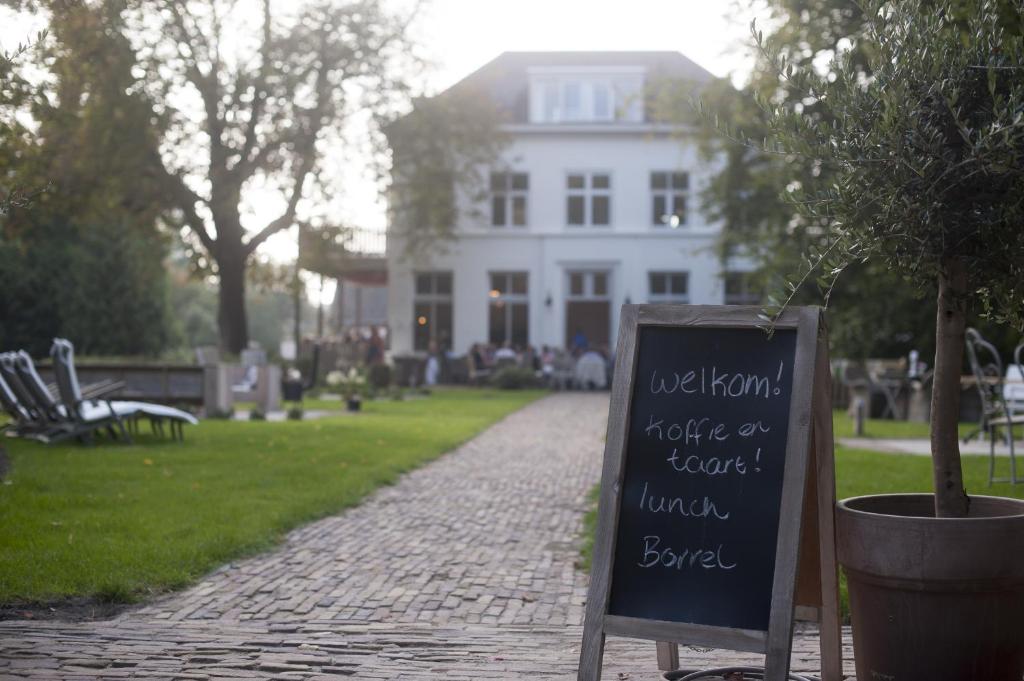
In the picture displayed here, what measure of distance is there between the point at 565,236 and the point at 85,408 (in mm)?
23540

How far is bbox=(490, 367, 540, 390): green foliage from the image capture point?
31.6m

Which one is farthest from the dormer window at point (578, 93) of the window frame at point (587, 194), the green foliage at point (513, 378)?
the green foliage at point (513, 378)

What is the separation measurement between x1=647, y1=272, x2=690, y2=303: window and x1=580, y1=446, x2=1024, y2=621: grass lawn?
74.7ft

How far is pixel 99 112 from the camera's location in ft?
71.1

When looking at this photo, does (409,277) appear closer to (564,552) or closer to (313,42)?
(313,42)

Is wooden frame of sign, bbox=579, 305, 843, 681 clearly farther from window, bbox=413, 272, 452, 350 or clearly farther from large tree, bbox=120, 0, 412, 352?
window, bbox=413, 272, 452, 350

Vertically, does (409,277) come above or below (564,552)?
above

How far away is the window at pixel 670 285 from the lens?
34969 mm

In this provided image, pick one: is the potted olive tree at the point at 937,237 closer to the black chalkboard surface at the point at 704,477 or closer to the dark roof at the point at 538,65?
the black chalkboard surface at the point at 704,477

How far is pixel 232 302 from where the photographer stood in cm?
2723

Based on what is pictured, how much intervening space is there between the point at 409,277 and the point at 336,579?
30063mm

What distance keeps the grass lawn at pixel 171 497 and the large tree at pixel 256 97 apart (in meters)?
10.4

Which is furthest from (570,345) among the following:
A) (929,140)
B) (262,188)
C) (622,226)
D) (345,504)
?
(929,140)

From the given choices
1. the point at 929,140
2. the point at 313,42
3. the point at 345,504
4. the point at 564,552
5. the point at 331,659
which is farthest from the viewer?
the point at 313,42
